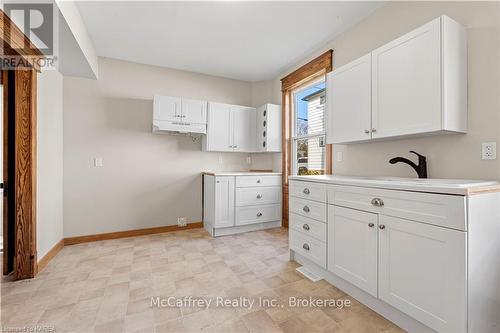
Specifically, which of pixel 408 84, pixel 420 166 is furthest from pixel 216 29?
pixel 420 166

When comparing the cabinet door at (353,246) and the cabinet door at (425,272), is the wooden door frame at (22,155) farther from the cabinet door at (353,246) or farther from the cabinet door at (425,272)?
the cabinet door at (425,272)

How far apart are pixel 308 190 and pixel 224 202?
4.82 feet

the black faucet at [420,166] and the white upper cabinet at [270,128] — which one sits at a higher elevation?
the white upper cabinet at [270,128]

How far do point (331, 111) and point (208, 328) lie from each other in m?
2.14

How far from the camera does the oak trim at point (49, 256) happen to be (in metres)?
2.27

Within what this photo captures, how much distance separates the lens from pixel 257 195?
3543 millimetres

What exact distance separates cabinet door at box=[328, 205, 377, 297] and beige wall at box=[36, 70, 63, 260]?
9.06 feet

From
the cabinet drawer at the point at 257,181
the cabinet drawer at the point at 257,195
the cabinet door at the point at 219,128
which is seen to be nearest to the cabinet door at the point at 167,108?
the cabinet door at the point at 219,128

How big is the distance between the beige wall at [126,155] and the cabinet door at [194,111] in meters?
0.36

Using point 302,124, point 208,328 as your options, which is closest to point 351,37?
point 302,124

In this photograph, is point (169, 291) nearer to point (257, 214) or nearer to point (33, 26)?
point (257, 214)

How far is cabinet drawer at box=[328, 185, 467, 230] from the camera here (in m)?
1.18

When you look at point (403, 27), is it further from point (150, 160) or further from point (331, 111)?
point (150, 160)

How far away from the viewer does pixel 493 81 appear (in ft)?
4.99
